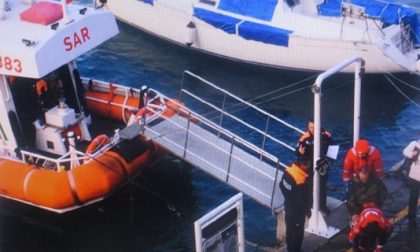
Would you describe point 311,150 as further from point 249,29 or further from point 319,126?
point 249,29

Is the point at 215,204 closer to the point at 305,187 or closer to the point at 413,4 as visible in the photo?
the point at 305,187

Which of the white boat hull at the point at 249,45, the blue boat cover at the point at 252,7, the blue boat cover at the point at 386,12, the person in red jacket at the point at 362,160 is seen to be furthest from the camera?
the blue boat cover at the point at 252,7

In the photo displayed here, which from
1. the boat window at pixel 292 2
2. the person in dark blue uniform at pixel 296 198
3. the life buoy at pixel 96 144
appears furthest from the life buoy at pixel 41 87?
the boat window at pixel 292 2

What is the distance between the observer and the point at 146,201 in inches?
527

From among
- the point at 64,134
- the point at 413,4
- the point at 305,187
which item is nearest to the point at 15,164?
the point at 64,134

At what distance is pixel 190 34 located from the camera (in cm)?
1911

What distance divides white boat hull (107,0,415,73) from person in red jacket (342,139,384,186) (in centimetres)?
769

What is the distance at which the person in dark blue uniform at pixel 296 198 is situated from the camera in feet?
30.3

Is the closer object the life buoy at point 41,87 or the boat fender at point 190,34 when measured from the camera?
the life buoy at point 41,87

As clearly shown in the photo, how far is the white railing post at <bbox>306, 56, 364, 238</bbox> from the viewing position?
923 cm

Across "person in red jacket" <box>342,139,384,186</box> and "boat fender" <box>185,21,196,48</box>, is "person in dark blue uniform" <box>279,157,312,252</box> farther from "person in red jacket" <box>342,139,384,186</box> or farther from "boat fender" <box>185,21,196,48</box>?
"boat fender" <box>185,21,196,48</box>

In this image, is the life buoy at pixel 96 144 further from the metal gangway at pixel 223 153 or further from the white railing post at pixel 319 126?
the white railing post at pixel 319 126

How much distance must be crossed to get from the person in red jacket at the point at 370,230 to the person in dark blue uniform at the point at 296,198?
726mm

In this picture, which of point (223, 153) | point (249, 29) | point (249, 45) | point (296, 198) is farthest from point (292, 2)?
point (296, 198)
